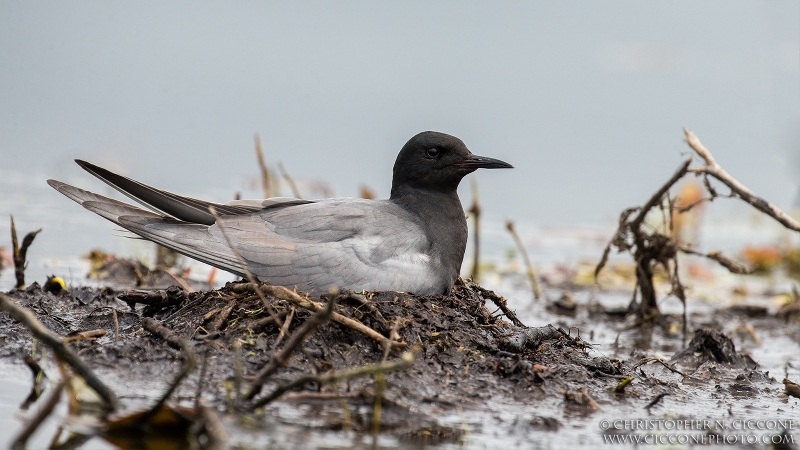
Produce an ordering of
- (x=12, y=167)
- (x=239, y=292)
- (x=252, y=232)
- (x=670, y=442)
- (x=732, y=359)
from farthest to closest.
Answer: (x=12, y=167)
(x=732, y=359)
(x=252, y=232)
(x=239, y=292)
(x=670, y=442)

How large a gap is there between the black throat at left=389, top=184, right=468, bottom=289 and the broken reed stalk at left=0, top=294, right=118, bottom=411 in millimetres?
2869

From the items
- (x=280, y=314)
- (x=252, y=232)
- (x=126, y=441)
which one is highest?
(x=252, y=232)

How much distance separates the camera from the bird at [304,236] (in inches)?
243

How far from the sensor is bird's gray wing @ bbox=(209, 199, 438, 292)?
616 cm

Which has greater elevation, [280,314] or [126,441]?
[280,314]

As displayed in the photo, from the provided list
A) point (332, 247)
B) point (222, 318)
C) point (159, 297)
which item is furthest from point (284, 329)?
point (159, 297)

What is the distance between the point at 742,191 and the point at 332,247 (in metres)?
3.70

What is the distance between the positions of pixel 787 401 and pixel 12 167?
1205cm

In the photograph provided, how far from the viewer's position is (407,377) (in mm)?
5199

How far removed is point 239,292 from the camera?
6.01 m

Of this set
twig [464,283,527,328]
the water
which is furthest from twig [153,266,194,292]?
twig [464,283,527,328]

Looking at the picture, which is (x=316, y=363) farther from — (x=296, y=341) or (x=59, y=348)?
(x=59, y=348)

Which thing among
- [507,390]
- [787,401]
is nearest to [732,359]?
[787,401]

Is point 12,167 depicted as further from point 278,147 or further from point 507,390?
point 507,390
